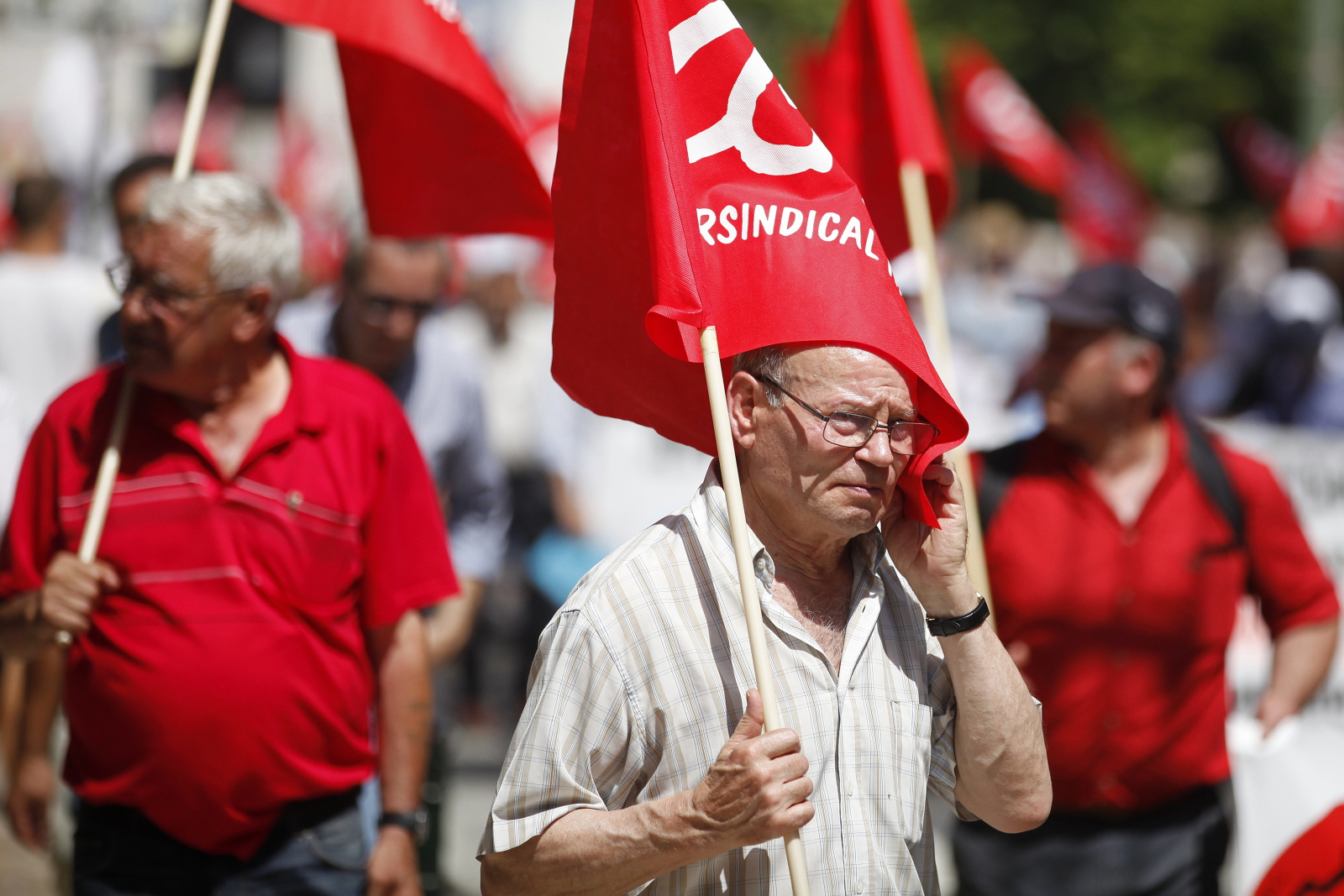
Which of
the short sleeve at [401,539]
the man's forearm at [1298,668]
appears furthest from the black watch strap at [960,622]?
the man's forearm at [1298,668]

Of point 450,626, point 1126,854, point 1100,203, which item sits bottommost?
point 1126,854

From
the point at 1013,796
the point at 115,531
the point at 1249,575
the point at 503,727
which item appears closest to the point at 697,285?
the point at 1013,796

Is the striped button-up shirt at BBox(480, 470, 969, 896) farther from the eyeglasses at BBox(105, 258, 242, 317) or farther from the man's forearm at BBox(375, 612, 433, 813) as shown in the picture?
the eyeglasses at BBox(105, 258, 242, 317)

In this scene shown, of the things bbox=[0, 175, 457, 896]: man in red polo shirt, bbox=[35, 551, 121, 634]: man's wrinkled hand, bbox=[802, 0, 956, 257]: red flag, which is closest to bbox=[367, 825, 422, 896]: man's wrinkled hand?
bbox=[0, 175, 457, 896]: man in red polo shirt

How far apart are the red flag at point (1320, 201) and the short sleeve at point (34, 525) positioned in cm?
1027

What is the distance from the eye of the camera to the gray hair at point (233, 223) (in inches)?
129

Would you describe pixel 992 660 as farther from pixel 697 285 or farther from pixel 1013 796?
pixel 697 285

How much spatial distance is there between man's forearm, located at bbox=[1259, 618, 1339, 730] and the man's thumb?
2.42 metres

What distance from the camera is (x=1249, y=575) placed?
421cm

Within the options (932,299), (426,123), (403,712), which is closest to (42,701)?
(403,712)

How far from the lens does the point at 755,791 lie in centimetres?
225

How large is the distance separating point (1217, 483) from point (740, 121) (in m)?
2.02

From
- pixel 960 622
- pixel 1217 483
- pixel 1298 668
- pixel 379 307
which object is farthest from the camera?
pixel 379 307

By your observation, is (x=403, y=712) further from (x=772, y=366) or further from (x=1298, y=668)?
(x=1298, y=668)
